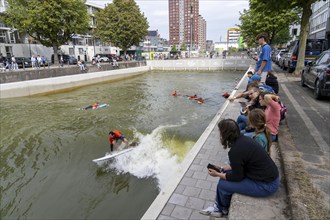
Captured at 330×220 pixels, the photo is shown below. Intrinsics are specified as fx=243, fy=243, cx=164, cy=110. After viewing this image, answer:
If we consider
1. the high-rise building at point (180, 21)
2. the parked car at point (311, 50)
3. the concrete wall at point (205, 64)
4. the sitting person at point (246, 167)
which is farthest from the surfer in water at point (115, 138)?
the high-rise building at point (180, 21)

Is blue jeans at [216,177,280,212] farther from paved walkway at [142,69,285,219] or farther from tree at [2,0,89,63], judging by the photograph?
tree at [2,0,89,63]

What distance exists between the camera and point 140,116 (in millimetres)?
14695

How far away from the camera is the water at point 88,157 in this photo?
20.5 ft

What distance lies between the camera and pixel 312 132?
252 inches

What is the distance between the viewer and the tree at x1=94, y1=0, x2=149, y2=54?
4472cm

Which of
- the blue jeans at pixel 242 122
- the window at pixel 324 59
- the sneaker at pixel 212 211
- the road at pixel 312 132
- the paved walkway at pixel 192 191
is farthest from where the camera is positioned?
the window at pixel 324 59

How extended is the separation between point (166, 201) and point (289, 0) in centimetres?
1580

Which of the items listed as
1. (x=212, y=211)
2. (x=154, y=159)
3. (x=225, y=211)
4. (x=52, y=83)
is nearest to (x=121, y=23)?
(x=52, y=83)

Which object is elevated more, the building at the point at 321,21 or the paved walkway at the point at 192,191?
the building at the point at 321,21

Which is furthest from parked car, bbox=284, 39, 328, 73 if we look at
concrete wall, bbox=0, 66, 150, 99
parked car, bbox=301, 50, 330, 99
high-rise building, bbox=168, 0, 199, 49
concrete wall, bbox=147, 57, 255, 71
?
high-rise building, bbox=168, 0, 199, 49

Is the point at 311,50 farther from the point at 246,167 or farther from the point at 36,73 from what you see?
the point at 36,73

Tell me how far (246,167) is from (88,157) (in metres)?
6.96

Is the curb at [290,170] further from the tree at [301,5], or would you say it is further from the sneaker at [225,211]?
the tree at [301,5]

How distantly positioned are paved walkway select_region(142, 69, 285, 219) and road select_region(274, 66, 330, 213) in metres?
1.10
